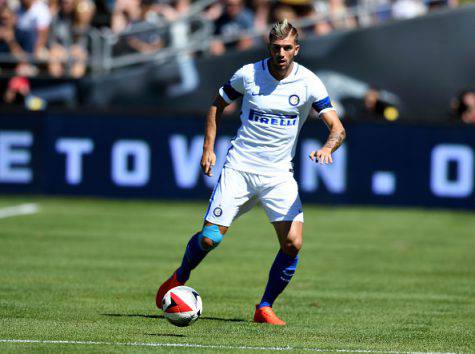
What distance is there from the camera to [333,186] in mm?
21812

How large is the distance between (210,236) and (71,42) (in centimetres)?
1402

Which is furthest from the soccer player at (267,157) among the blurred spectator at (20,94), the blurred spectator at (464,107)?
the blurred spectator at (20,94)

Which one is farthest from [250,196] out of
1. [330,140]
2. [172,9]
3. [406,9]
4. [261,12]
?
[172,9]

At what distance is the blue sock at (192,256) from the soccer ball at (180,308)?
29.4 inches

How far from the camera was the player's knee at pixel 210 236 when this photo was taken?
32.3ft

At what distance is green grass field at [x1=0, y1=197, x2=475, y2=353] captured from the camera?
899cm

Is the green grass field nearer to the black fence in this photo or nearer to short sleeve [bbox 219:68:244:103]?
short sleeve [bbox 219:68:244:103]

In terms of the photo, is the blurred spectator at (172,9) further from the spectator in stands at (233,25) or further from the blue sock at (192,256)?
the blue sock at (192,256)

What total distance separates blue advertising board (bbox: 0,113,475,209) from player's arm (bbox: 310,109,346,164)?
11675 mm

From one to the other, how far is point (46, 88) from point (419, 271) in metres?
11.6

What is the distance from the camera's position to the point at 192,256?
395 inches

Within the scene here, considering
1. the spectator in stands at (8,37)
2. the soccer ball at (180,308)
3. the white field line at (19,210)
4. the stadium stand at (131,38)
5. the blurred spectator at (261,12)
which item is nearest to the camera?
the soccer ball at (180,308)

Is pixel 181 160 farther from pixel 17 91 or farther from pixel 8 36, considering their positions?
pixel 8 36

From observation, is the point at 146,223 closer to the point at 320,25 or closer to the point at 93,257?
the point at 93,257
